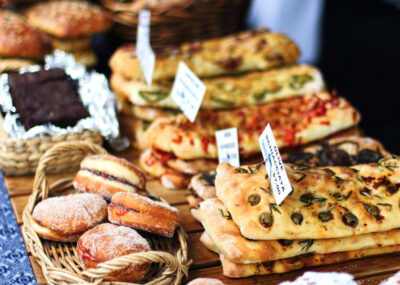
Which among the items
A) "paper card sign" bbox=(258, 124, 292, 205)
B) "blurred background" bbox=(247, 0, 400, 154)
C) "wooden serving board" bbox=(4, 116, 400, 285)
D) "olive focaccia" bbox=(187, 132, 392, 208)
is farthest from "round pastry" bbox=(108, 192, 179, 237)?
"blurred background" bbox=(247, 0, 400, 154)

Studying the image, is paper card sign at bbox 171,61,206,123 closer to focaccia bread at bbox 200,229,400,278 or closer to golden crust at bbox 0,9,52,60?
focaccia bread at bbox 200,229,400,278

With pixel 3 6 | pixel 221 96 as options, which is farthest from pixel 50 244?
pixel 3 6

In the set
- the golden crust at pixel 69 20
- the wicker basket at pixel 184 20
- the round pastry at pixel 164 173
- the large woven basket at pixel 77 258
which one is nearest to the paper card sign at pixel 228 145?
the round pastry at pixel 164 173

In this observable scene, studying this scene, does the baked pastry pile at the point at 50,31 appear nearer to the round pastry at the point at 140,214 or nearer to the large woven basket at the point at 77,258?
the large woven basket at the point at 77,258

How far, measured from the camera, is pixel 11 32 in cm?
410

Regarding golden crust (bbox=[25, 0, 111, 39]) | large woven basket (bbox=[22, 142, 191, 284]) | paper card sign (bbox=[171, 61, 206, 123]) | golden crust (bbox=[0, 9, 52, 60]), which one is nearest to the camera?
large woven basket (bbox=[22, 142, 191, 284])

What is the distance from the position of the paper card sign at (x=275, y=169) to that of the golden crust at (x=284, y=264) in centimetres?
31

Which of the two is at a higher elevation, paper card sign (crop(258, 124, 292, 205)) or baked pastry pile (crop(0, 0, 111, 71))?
paper card sign (crop(258, 124, 292, 205))

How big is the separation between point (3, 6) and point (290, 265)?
13.5 feet

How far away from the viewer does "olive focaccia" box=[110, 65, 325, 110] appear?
3.03 meters

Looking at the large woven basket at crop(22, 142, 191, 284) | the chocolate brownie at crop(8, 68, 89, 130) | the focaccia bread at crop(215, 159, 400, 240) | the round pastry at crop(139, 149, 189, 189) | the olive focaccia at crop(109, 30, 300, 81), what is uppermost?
the olive focaccia at crop(109, 30, 300, 81)

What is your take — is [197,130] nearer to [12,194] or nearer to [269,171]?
[269,171]

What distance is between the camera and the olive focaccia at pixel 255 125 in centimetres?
266

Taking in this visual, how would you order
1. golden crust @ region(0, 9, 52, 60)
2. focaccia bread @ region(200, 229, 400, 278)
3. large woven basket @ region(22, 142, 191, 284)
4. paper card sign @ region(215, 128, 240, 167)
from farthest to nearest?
golden crust @ region(0, 9, 52, 60)
paper card sign @ region(215, 128, 240, 167)
focaccia bread @ region(200, 229, 400, 278)
large woven basket @ region(22, 142, 191, 284)
